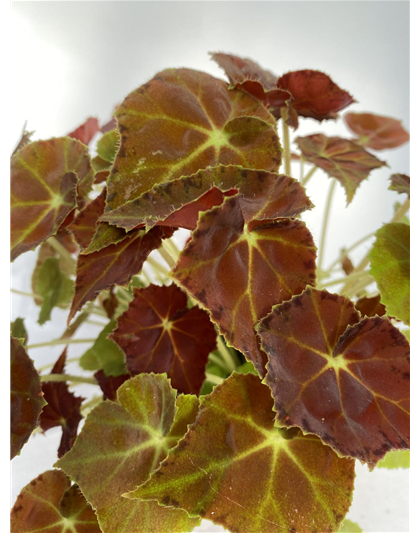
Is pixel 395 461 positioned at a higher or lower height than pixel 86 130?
lower

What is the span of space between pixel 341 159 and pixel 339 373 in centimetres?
29

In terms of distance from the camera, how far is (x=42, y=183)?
0.57 metres

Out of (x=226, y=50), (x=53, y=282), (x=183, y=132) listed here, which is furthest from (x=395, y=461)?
(x=226, y=50)

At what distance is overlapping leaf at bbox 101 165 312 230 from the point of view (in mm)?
404

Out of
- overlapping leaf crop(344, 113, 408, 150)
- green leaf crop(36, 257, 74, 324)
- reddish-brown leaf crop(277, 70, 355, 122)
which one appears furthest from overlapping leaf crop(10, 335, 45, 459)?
overlapping leaf crop(344, 113, 408, 150)

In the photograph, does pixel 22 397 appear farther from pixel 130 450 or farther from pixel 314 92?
pixel 314 92

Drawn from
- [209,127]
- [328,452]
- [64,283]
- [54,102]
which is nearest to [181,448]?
[328,452]

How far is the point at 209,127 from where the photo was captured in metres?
0.49

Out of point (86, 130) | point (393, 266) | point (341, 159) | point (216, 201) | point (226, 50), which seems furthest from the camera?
point (226, 50)

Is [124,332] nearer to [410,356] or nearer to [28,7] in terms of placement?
[410,356]

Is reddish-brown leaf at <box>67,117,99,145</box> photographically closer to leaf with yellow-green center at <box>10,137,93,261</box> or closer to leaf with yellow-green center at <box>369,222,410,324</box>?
leaf with yellow-green center at <box>10,137,93,261</box>

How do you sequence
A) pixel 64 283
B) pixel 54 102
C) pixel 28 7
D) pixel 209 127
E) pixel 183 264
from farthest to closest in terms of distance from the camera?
1. pixel 54 102
2. pixel 28 7
3. pixel 64 283
4. pixel 209 127
5. pixel 183 264

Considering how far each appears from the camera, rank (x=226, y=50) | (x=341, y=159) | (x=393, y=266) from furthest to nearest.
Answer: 1. (x=226, y=50)
2. (x=341, y=159)
3. (x=393, y=266)

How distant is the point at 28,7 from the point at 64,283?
0.64 metres
